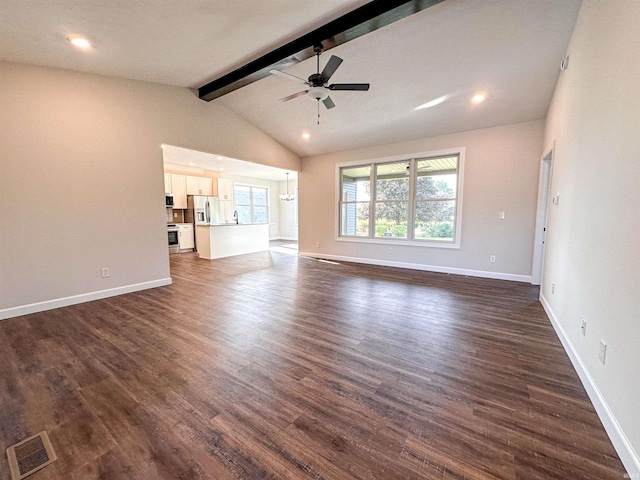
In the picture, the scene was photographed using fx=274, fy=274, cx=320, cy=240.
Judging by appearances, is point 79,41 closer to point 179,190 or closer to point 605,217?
point 605,217

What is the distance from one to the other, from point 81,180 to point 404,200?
553 centimetres

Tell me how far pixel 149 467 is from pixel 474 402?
6.11 feet

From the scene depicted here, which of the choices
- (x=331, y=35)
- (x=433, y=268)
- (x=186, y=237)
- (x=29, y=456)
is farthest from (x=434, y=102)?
(x=186, y=237)

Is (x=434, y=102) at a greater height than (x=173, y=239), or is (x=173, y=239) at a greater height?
(x=434, y=102)

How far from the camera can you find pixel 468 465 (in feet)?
4.31

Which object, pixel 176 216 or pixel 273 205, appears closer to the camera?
pixel 176 216

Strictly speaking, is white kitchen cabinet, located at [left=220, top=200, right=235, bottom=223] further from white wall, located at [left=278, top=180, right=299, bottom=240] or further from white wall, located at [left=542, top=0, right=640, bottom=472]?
white wall, located at [left=542, top=0, right=640, bottom=472]

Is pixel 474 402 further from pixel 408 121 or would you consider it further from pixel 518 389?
pixel 408 121

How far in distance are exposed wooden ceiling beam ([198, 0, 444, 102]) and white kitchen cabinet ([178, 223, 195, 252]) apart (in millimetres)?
5248

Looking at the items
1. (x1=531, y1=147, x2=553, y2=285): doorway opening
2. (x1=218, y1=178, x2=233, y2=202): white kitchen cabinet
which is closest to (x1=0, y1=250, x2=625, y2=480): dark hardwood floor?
(x1=531, y1=147, x2=553, y2=285): doorway opening

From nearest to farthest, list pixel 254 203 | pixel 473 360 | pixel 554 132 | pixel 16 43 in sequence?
pixel 473 360 < pixel 16 43 < pixel 554 132 < pixel 254 203

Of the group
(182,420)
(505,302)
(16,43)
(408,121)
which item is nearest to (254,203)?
(408,121)

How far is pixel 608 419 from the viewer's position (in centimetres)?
153

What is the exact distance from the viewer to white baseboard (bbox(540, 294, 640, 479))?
1270 mm
